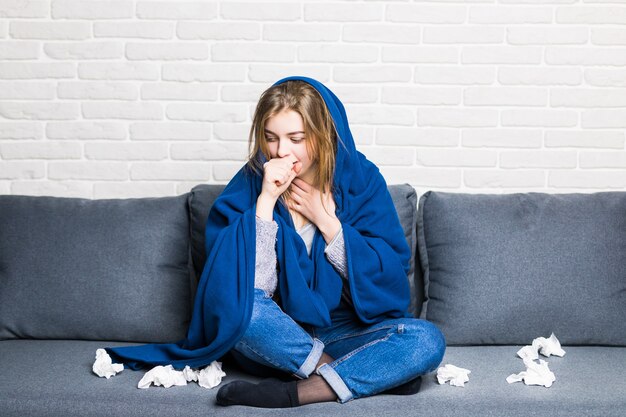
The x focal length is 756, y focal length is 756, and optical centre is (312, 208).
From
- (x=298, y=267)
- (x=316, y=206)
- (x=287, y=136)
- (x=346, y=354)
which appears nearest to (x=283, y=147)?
(x=287, y=136)

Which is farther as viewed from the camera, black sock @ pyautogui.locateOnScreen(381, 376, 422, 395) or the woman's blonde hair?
the woman's blonde hair

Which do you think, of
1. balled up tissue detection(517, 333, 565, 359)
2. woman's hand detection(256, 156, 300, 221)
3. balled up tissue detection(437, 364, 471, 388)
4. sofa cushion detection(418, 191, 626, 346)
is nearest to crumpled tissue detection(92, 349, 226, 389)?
woman's hand detection(256, 156, 300, 221)

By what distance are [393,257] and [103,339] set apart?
936mm

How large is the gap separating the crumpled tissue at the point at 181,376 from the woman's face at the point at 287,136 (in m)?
0.61

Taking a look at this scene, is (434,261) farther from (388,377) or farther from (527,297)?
(388,377)

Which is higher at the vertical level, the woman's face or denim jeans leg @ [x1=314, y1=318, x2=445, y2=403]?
the woman's face

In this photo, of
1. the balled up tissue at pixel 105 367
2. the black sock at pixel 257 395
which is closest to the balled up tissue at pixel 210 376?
the black sock at pixel 257 395

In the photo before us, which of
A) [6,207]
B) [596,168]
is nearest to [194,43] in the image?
[6,207]

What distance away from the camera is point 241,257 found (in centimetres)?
202

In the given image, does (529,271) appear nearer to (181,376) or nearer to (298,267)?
(298,267)

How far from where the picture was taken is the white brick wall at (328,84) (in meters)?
2.71

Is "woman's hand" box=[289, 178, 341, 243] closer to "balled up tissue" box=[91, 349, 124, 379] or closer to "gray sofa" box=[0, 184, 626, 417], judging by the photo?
"gray sofa" box=[0, 184, 626, 417]

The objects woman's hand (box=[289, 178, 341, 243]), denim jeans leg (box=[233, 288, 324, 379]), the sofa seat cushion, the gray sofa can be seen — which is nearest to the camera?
the sofa seat cushion

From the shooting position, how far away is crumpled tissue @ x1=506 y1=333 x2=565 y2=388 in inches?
76.8
